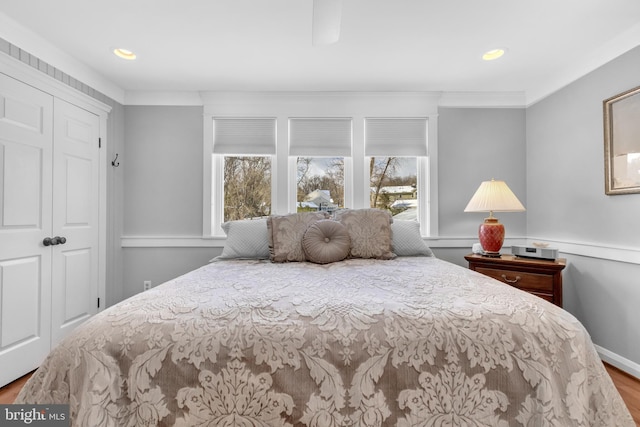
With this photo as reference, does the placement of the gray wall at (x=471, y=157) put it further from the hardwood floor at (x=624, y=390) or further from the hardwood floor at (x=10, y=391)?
the hardwood floor at (x=10, y=391)

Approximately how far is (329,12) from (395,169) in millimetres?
2059

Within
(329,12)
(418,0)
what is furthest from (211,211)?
(418,0)

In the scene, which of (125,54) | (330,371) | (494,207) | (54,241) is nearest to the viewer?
(330,371)

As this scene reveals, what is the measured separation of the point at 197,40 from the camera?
2.17 m

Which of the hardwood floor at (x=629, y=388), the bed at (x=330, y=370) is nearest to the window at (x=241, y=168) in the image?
the bed at (x=330, y=370)

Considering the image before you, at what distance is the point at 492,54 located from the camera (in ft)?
7.81

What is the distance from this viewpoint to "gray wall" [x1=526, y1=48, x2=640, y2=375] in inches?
83.3

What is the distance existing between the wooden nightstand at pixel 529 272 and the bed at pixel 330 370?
1.42 meters

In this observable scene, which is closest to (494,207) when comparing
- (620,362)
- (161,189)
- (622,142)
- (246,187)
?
(622,142)

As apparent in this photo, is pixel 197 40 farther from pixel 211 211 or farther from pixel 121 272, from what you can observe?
pixel 121 272

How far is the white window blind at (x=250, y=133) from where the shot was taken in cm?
309

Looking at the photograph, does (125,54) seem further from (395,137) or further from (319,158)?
(395,137)

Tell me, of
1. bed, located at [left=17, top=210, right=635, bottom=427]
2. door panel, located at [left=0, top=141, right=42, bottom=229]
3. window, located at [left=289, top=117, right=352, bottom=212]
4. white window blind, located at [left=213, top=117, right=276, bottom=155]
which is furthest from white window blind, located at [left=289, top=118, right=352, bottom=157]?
bed, located at [left=17, top=210, right=635, bottom=427]

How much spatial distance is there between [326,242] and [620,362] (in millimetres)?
2267
